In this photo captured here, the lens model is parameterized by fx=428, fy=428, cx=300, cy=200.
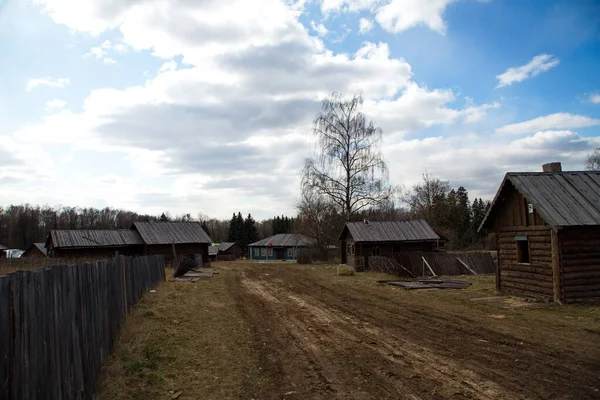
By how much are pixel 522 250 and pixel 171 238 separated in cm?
3374

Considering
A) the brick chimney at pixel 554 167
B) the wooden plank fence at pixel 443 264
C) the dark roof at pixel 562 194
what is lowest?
the wooden plank fence at pixel 443 264

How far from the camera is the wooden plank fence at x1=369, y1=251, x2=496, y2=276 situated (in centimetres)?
2620

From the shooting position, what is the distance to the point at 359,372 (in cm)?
699

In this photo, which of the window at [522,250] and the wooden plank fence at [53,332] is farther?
the window at [522,250]

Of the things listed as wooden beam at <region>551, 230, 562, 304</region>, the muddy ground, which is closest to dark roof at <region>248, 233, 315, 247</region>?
wooden beam at <region>551, 230, 562, 304</region>

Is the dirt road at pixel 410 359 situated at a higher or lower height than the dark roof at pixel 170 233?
lower

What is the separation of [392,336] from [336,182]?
1223 inches

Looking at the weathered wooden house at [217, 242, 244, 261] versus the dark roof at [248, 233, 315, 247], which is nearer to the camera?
the dark roof at [248, 233, 315, 247]

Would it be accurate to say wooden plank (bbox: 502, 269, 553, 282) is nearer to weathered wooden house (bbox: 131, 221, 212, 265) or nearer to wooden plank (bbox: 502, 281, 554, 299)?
wooden plank (bbox: 502, 281, 554, 299)

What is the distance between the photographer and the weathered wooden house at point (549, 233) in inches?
554

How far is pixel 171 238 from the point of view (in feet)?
140

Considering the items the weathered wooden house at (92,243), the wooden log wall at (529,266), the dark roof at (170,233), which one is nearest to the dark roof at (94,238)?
the weathered wooden house at (92,243)

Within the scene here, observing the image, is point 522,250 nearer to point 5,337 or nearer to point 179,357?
point 179,357

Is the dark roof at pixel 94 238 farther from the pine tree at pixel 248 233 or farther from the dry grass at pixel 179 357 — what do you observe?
the pine tree at pixel 248 233
